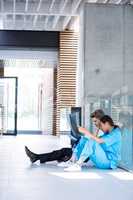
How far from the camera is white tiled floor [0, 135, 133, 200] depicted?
447 centimetres

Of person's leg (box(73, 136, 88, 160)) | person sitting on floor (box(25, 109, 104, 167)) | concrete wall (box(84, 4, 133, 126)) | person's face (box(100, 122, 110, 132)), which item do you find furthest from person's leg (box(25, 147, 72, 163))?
concrete wall (box(84, 4, 133, 126))

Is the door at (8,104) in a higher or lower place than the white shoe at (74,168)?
higher

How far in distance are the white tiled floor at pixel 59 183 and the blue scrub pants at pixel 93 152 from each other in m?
0.16

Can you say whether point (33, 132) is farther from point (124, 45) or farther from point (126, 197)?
point (126, 197)

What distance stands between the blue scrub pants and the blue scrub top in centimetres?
7

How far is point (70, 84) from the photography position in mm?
19188

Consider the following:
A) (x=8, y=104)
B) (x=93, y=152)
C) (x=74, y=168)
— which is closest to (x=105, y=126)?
(x=93, y=152)

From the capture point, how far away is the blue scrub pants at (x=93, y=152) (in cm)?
676

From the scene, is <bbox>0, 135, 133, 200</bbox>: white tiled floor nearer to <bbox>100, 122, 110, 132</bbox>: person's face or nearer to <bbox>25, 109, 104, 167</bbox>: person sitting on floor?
<bbox>25, 109, 104, 167</bbox>: person sitting on floor

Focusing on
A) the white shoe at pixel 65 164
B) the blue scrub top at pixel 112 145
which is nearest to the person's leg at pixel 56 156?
the white shoe at pixel 65 164

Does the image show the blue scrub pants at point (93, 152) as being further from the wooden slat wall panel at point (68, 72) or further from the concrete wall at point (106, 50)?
the wooden slat wall panel at point (68, 72)

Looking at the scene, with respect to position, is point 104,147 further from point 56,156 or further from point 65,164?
point 56,156

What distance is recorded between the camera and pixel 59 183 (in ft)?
17.8

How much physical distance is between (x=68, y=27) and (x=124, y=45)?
6.13 metres
